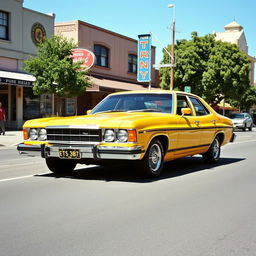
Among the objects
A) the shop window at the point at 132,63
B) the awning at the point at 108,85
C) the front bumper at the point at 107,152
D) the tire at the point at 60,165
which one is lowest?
the tire at the point at 60,165

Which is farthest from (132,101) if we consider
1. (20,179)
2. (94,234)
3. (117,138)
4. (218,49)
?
(218,49)

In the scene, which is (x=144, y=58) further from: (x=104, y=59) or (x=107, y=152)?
(x=107, y=152)

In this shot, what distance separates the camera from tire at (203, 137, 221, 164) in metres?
10.3

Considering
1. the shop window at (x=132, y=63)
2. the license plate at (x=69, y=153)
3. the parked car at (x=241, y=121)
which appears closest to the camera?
the license plate at (x=69, y=153)

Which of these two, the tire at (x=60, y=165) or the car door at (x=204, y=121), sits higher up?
the car door at (x=204, y=121)

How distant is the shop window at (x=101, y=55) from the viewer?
32531 millimetres

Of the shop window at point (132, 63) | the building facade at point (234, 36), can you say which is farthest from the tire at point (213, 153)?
the building facade at point (234, 36)

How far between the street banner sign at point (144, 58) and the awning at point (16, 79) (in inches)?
417

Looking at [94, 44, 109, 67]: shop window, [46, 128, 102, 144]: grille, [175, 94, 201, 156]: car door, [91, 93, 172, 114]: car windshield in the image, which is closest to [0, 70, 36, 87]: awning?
[94, 44, 109, 67]: shop window

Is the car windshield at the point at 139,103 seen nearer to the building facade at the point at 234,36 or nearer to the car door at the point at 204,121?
the car door at the point at 204,121

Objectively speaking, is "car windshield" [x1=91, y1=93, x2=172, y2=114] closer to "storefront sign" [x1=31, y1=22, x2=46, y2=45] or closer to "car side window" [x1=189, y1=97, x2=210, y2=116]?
"car side window" [x1=189, y1=97, x2=210, y2=116]

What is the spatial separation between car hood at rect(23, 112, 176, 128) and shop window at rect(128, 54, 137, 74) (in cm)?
2872

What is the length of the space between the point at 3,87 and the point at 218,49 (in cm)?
2027

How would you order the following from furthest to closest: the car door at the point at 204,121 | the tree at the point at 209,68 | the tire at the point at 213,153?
the tree at the point at 209,68
the tire at the point at 213,153
the car door at the point at 204,121
